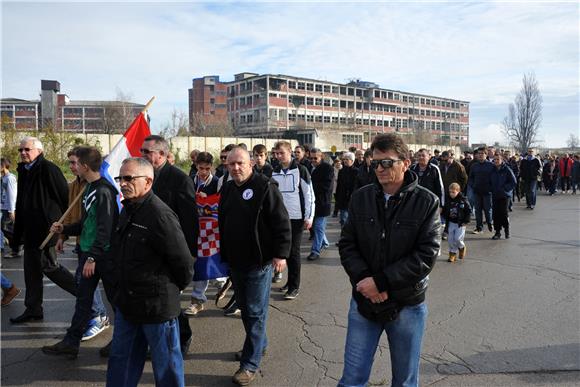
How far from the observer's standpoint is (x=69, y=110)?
104 meters

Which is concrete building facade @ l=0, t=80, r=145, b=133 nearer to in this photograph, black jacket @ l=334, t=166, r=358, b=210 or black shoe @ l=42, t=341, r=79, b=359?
black jacket @ l=334, t=166, r=358, b=210

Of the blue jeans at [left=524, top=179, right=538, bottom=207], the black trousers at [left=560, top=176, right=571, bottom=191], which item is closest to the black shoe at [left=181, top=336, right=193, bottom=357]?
the blue jeans at [left=524, top=179, right=538, bottom=207]

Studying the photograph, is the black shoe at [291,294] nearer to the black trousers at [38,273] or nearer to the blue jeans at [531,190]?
the black trousers at [38,273]

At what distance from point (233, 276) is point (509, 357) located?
271cm

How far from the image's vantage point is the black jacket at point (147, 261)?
3.13 m

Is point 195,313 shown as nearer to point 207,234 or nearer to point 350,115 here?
point 207,234

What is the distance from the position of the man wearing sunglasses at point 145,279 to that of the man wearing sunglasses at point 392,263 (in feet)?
3.97

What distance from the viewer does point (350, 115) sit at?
319ft

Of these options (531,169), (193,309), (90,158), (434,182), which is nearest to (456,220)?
(434,182)

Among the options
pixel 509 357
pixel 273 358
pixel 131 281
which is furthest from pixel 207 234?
pixel 509 357

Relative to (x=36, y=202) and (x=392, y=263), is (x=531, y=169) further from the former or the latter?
(x=36, y=202)

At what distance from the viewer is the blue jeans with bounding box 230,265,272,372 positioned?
3.94 meters

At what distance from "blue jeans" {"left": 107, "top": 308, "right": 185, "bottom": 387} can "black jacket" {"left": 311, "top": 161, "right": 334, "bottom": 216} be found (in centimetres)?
544

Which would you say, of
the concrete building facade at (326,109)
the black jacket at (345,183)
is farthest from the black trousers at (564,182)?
the concrete building facade at (326,109)
